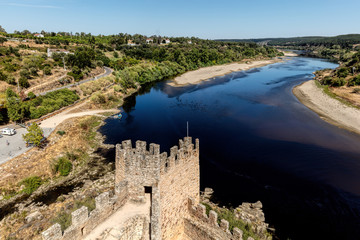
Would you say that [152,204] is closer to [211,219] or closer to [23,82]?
[211,219]

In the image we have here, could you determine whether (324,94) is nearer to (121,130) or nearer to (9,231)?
(121,130)

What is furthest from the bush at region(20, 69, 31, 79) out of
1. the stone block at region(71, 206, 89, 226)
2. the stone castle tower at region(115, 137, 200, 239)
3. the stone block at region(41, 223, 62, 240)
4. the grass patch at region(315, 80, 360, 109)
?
the grass patch at region(315, 80, 360, 109)

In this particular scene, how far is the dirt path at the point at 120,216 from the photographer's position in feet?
33.3

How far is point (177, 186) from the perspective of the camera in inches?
468

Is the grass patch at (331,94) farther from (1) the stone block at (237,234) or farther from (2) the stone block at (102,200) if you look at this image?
(2) the stone block at (102,200)

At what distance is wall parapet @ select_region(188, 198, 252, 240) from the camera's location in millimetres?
11643

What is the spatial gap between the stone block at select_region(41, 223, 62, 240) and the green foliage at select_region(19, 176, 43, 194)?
16991 millimetres

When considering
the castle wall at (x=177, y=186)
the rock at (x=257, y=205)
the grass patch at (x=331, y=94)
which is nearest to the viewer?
the castle wall at (x=177, y=186)

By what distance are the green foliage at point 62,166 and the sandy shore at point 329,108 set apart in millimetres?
43702

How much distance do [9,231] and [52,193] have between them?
5.65m

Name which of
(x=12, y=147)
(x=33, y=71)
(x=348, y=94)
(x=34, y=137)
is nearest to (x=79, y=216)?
(x=34, y=137)

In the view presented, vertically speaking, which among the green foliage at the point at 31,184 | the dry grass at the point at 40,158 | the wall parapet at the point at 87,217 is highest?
the wall parapet at the point at 87,217

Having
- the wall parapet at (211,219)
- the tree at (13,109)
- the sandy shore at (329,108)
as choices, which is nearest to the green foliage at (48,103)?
the tree at (13,109)

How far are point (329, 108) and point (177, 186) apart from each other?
161 feet
